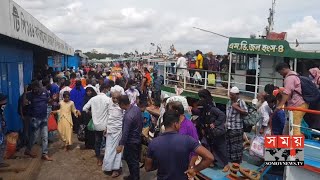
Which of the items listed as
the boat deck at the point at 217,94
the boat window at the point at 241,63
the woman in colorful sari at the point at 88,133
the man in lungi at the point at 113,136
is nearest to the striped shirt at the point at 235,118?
the man in lungi at the point at 113,136

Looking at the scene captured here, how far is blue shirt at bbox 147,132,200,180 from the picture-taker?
12.8ft

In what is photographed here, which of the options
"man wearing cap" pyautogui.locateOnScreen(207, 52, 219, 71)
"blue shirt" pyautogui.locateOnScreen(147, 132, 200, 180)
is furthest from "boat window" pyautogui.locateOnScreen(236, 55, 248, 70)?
"blue shirt" pyautogui.locateOnScreen(147, 132, 200, 180)

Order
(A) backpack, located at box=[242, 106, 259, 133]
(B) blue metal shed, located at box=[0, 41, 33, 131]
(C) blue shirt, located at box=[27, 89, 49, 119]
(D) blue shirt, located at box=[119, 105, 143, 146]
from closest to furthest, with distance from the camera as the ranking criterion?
(D) blue shirt, located at box=[119, 105, 143, 146] → (A) backpack, located at box=[242, 106, 259, 133] → (C) blue shirt, located at box=[27, 89, 49, 119] → (B) blue metal shed, located at box=[0, 41, 33, 131]

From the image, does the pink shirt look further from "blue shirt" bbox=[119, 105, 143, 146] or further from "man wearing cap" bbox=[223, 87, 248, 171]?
"blue shirt" bbox=[119, 105, 143, 146]

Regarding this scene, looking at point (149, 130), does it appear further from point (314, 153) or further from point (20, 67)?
point (20, 67)

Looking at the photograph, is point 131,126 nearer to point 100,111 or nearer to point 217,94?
point 100,111

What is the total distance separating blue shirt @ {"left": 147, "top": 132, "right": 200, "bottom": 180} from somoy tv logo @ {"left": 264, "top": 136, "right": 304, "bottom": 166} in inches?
42.7

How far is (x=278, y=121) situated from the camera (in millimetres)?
6715

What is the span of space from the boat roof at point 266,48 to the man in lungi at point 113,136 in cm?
697

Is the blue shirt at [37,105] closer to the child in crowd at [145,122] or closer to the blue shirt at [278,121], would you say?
the child in crowd at [145,122]

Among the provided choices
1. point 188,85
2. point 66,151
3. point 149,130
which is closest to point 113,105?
point 149,130

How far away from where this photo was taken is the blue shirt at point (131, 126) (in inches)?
252

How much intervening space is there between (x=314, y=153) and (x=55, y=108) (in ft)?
25.2

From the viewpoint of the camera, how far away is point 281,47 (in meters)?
12.7
